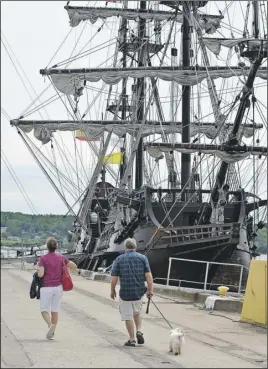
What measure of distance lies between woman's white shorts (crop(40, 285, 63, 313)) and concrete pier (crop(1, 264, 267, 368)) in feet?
1.42

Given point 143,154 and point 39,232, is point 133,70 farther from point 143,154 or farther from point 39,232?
point 39,232

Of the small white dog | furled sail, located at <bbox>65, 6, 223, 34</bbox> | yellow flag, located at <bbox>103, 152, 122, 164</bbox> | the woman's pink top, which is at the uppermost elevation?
furled sail, located at <bbox>65, 6, 223, 34</bbox>

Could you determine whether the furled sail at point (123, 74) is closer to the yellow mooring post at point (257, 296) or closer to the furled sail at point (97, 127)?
the furled sail at point (97, 127)

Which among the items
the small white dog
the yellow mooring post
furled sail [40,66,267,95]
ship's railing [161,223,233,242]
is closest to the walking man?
the small white dog

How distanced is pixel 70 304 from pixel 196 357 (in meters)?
7.43

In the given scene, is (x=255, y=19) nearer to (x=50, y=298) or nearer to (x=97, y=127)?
(x=97, y=127)

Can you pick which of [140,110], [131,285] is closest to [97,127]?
[140,110]

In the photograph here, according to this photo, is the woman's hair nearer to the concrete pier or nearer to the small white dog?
the concrete pier

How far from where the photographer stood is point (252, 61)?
25359 millimetres

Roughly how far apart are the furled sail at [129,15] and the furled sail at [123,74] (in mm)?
5302

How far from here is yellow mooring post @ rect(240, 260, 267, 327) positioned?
40.7 ft

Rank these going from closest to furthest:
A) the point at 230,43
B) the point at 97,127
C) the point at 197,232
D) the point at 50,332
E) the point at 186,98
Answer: the point at 50,332, the point at 230,43, the point at 197,232, the point at 186,98, the point at 97,127

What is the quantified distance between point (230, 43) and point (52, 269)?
747 inches

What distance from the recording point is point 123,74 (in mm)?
37812
